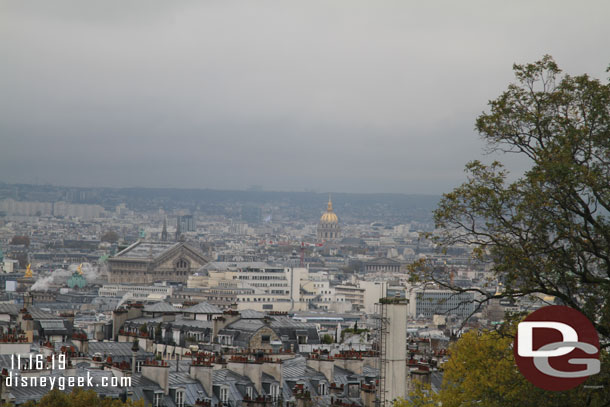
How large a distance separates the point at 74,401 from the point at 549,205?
13.3 metres

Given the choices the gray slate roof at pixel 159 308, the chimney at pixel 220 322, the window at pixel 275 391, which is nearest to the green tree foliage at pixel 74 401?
the window at pixel 275 391

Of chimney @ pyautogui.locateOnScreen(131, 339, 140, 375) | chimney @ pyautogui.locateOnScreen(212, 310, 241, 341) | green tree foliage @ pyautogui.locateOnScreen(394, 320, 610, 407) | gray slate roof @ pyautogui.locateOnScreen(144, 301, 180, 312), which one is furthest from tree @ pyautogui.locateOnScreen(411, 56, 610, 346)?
gray slate roof @ pyautogui.locateOnScreen(144, 301, 180, 312)

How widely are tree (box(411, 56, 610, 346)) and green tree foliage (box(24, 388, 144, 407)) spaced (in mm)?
10020

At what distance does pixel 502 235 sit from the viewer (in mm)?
28156

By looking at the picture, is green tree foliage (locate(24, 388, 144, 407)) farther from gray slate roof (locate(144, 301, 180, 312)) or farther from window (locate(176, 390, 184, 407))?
gray slate roof (locate(144, 301, 180, 312))

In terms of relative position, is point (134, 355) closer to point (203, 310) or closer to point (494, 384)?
point (494, 384)

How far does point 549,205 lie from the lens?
27.2 meters

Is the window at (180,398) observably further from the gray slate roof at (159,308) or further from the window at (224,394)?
the gray slate roof at (159,308)

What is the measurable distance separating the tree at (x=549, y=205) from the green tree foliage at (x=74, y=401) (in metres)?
10.0

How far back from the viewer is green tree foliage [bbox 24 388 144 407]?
117 feet

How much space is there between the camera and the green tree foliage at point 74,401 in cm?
3566

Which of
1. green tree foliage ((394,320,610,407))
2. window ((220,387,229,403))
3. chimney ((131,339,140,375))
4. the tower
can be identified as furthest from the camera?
chimney ((131,339,140,375))

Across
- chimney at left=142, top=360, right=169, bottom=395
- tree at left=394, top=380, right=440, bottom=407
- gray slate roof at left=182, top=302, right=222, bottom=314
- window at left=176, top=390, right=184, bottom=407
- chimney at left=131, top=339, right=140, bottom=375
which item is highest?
gray slate roof at left=182, top=302, right=222, bottom=314

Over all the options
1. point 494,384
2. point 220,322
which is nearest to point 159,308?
point 220,322
